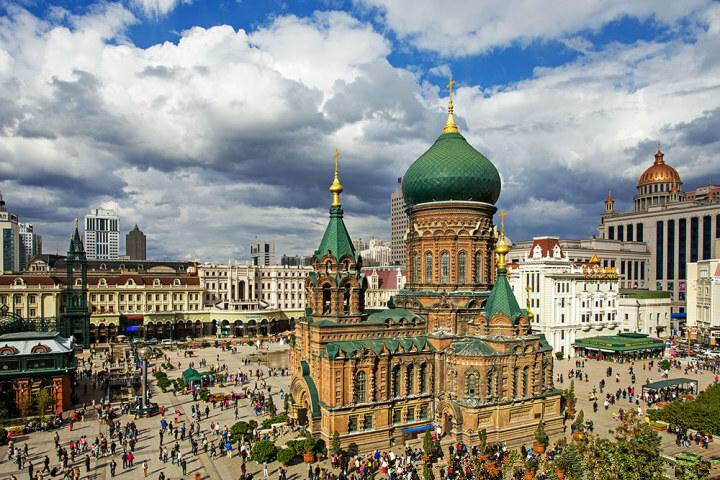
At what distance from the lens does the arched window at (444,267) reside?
39.6 m

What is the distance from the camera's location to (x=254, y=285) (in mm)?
101688

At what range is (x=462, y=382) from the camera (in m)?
33.9

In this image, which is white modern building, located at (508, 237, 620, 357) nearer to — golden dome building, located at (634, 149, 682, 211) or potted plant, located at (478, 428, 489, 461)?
potted plant, located at (478, 428, 489, 461)

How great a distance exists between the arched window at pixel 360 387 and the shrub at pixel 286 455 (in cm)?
513

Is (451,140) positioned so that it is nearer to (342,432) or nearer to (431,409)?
(431,409)

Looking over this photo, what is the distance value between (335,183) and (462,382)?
1551 centimetres

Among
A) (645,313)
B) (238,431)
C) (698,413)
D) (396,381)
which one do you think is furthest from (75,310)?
(645,313)

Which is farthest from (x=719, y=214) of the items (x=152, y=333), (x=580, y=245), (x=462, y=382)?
(x=152, y=333)

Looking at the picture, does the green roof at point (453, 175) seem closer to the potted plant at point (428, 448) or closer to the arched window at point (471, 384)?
the arched window at point (471, 384)

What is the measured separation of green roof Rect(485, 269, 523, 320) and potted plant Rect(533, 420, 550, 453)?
270 inches

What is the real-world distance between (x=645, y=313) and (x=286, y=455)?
68.2 meters

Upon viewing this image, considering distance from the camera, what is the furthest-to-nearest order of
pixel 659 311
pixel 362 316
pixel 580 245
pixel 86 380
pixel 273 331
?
pixel 580 245
pixel 273 331
pixel 659 311
pixel 86 380
pixel 362 316

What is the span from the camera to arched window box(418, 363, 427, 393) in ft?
116

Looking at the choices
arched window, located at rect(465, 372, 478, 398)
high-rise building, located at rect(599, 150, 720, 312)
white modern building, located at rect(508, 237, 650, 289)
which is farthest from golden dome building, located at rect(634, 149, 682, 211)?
arched window, located at rect(465, 372, 478, 398)
